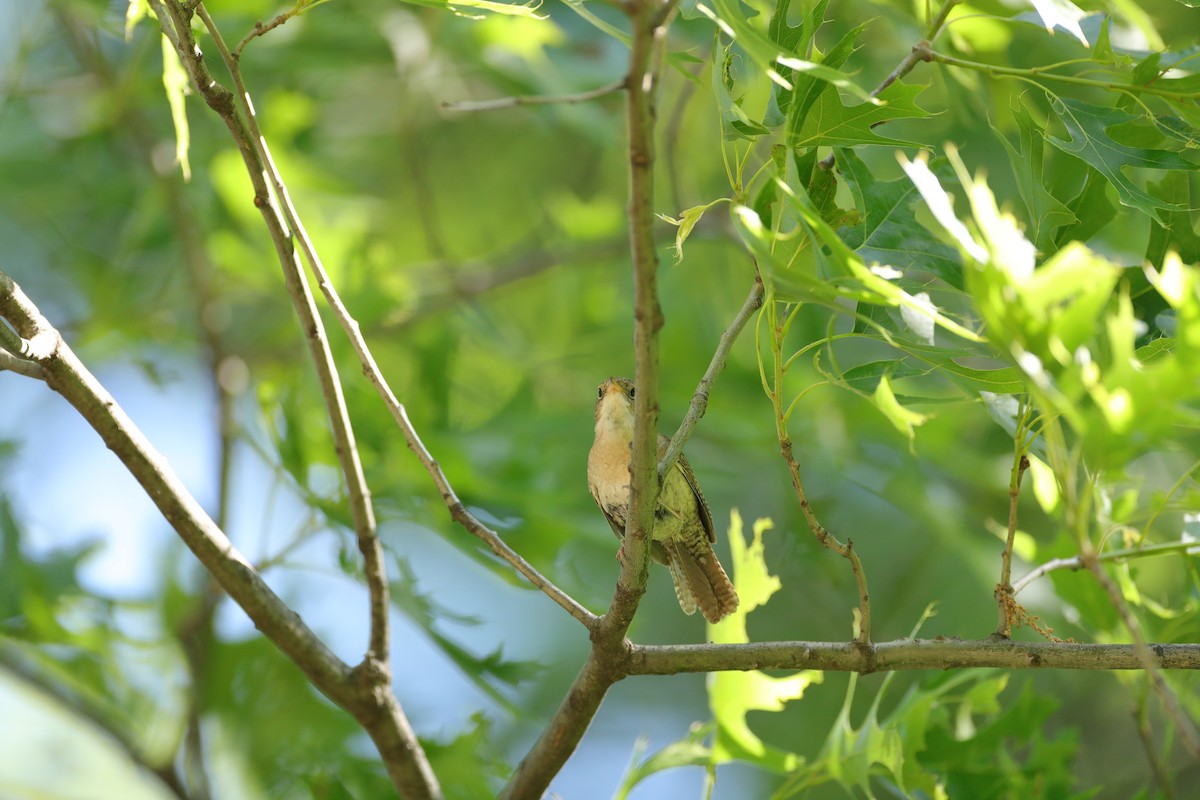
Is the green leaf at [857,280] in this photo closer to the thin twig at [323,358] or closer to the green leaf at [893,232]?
the green leaf at [893,232]

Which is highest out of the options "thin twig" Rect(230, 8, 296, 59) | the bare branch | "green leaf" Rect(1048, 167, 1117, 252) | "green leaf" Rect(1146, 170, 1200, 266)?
"thin twig" Rect(230, 8, 296, 59)

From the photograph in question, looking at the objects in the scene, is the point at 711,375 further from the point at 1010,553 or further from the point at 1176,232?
the point at 1176,232

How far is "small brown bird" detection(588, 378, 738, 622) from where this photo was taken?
3316 mm

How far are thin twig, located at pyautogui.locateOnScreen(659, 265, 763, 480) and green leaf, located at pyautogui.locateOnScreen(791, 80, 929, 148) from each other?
0.24 m

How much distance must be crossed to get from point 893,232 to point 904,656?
0.74 m

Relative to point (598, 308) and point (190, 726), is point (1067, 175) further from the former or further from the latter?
point (190, 726)

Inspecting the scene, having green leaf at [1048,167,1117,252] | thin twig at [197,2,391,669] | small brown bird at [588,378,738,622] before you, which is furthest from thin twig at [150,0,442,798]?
green leaf at [1048,167,1117,252]

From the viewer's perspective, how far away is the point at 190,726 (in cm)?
344

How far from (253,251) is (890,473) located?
2728 millimetres

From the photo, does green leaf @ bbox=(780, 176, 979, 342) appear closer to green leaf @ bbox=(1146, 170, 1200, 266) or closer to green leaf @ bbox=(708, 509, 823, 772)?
green leaf @ bbox=(1146, 170, 1200, 266)

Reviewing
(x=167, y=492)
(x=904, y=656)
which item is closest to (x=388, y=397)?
(x=167, y=492)

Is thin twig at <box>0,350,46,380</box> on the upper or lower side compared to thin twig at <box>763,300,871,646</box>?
upper

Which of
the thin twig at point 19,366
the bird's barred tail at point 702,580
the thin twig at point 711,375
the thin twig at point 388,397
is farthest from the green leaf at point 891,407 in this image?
the bird's barred tail at point 702,580

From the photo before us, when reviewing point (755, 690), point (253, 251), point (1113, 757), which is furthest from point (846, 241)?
point (1113, 757)
